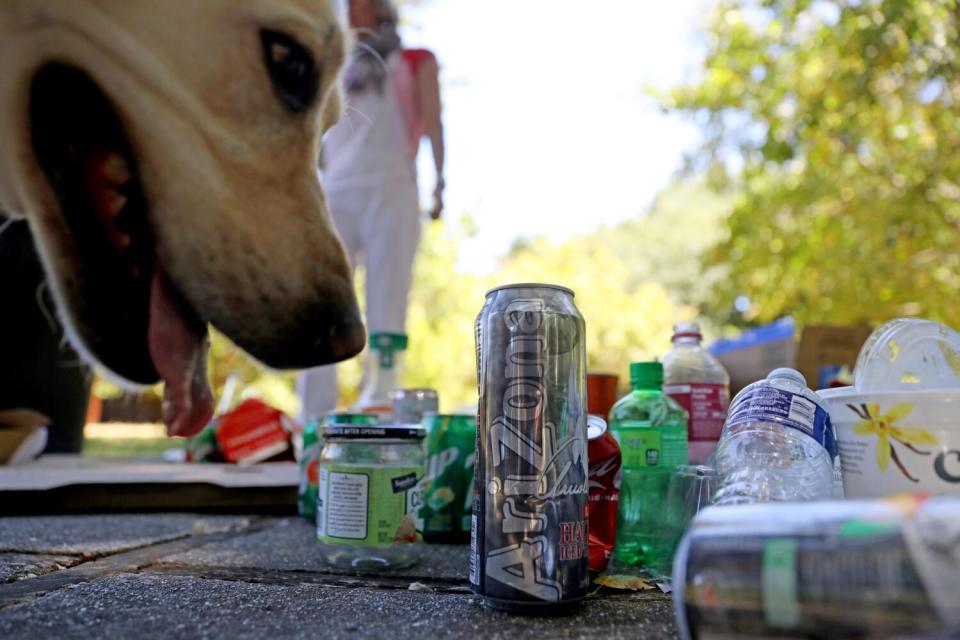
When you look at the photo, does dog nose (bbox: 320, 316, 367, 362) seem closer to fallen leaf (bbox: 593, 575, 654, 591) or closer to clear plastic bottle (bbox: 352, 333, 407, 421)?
clear plastic bottle (bbox: 352, 333, 407, 421)

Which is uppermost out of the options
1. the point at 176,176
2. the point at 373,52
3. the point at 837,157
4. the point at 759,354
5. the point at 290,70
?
the point at 837,157

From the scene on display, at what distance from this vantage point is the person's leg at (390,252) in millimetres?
2998

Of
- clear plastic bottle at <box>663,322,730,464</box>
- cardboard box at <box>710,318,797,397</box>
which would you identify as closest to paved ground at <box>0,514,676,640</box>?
clear plastic bottle at <box>663,322,730,464</box>

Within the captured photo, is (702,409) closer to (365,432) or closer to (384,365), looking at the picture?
(365,432)

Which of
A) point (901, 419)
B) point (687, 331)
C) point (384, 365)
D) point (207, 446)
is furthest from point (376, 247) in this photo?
point (901, 419)

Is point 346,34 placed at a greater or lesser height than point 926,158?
lesser

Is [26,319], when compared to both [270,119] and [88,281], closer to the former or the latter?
[88,281]

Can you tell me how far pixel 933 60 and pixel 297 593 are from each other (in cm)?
436

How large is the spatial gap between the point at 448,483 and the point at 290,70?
960 millimetres

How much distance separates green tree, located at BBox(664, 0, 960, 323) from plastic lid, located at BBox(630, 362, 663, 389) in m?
3.54

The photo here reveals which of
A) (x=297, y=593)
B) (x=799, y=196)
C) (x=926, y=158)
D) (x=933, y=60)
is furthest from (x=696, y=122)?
(x=297, y=593)

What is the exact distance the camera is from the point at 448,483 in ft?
5.24

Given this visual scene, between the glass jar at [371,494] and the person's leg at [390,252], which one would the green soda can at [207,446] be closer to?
the person's leg at [390,252]

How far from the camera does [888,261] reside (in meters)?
5.14
